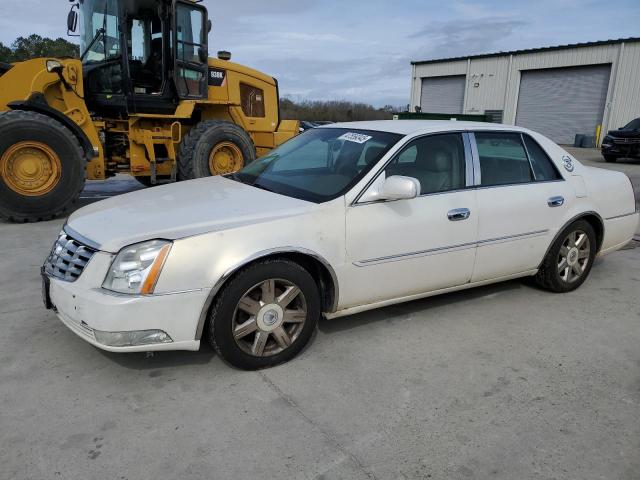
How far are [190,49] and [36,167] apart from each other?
295 centimetres

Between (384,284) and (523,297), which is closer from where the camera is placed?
(384,284)

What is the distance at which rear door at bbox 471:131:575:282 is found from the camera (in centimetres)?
400

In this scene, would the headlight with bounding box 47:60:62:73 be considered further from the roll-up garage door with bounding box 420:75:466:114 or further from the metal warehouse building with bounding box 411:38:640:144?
the roll-up garage door with bounding box 420:75:466:114

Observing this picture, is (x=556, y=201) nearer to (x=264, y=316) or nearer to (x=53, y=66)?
(x=264, y=316)

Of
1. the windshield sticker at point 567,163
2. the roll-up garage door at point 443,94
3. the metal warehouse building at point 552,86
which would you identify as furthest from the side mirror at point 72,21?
the roll-up garage door at point 443,94

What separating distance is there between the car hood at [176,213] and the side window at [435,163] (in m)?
0.91

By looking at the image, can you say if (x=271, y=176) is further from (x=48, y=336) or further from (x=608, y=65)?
(x=608, y=65)

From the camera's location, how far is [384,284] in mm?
3594

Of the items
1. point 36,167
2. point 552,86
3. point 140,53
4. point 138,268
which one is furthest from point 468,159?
point 552,86

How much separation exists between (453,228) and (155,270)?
2103 millimetres

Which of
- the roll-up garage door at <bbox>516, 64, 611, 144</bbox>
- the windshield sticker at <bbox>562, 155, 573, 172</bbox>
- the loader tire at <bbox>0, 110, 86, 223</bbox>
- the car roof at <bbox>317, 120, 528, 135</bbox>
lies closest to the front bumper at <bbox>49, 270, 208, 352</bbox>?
the car roof at <bbox>317, 120, 528, 135</bbox>

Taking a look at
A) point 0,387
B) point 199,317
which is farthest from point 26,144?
point 199,317

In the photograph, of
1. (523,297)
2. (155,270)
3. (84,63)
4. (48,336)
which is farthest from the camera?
(84,63)

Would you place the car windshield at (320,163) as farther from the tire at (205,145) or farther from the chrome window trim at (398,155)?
the tire at (205,145)
